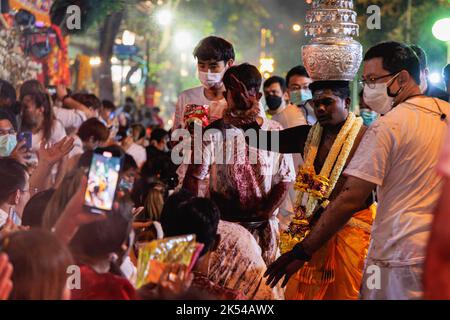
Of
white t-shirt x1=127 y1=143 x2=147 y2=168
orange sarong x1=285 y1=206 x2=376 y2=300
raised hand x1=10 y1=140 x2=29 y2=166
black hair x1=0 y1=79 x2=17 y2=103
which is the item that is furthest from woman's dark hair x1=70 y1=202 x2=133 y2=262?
white t-shirt x1=127 y1=143 x2=147 y2=168

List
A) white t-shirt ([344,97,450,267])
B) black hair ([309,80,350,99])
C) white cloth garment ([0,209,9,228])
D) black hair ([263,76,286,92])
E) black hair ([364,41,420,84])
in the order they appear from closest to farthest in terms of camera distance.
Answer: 1. white t-shirt ([344,97,450,267])
2. black hair ([364,41,420,84])
3. black hair ([309,80,350,99])
4. white cloth garment ([0,209,9,228])
5. black hair ([263,76,286,92])

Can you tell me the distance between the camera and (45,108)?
1087 cm

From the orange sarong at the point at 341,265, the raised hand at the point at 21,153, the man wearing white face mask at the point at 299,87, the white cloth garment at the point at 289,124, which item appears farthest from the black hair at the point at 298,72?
the orange sarong at the point at 341,265

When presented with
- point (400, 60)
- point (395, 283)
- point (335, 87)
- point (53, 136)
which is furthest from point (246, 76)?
point (53, 136)

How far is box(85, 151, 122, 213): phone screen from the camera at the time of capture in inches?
196

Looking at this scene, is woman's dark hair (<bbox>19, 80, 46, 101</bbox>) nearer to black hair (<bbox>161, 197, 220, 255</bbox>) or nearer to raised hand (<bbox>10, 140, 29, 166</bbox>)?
raised hand (<bbox>10, 140, 29, 166</bbox>)

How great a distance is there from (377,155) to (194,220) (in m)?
1.11

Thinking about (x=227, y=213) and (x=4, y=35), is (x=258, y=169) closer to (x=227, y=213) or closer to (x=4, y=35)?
(x=227, y=213)

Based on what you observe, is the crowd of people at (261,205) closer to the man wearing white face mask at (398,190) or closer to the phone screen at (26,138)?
the man wearing white face mask at (398,190)

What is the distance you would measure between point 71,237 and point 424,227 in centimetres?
194

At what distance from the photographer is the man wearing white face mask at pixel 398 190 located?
5129 mm

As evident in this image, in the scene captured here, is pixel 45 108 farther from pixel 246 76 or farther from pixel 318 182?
pixel 318 182

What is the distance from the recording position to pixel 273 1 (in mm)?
67438

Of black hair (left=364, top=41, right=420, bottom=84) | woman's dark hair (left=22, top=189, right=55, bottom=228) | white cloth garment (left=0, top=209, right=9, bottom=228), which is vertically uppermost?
black hair (left=364, top=41, right=420, bottom=84)
